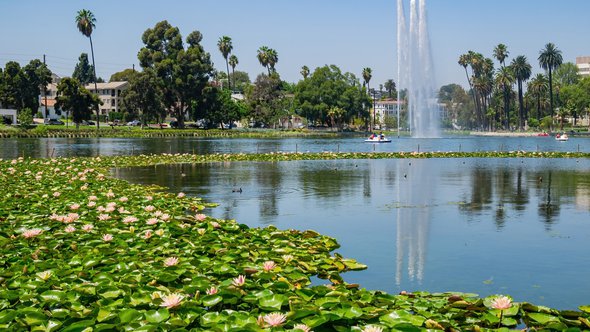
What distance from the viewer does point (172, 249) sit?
10.8m

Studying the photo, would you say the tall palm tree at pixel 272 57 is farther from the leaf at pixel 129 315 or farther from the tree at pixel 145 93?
the leaf at pixel 129 315

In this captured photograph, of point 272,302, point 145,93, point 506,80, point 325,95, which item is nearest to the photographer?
point 272,302

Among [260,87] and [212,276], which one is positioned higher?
[260,87]

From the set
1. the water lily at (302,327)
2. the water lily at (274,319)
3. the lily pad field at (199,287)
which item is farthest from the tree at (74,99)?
the water lily at (302,327)

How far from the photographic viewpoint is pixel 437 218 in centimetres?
1742

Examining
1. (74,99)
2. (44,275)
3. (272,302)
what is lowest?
(272,302)

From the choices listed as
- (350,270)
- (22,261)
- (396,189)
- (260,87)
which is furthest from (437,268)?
(260,87)

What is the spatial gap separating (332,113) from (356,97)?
7316 mm

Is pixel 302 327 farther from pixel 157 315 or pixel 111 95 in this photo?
pixel 111 95

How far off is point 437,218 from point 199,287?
35.9 ft

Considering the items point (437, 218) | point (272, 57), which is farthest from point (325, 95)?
point (437, 218)

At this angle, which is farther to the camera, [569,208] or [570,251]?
[569,208]

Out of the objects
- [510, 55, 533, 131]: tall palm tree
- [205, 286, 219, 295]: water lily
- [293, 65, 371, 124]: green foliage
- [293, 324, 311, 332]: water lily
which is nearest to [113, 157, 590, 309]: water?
[205, 286, 219, 295]: water lily

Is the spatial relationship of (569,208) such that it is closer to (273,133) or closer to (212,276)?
(212,276)
